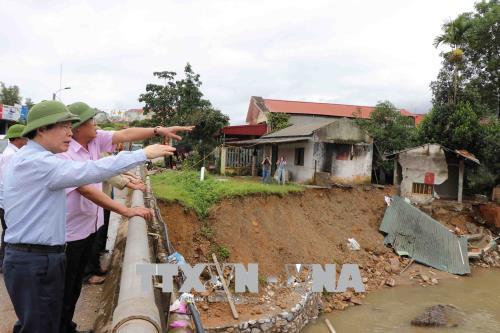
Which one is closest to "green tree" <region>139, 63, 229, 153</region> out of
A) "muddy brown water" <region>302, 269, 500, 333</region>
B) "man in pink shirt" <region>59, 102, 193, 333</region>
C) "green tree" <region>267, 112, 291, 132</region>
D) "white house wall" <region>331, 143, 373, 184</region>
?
"green tree" <region>267, 112, 291, 132</region>

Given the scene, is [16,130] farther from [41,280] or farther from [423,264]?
[423,264]

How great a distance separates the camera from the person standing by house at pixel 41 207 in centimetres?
245

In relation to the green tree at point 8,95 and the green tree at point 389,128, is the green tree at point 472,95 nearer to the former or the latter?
the green tree at point 389,128

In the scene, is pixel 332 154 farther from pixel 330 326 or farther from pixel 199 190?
pixel 330 326

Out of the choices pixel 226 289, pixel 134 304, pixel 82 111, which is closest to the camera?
pixel 134 304

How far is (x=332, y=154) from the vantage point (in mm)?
21531

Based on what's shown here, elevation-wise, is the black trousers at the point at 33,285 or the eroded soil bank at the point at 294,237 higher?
the black trousers at the point at 33,285

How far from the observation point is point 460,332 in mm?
12242

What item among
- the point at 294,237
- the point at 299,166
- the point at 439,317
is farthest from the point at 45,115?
the point at 299,166

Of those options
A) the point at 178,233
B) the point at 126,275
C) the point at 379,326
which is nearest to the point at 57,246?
the point at 126,275

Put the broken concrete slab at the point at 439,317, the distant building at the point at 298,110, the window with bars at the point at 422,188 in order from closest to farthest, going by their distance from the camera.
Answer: the broken concrete slab at the point at 439,317, the window with bars at the point at 422,188, the distant building at the point at 298,110

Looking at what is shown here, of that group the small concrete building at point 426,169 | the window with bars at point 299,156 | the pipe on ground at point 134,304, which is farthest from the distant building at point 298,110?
the pipe on ground at point 134,304

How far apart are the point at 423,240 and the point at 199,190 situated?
10.8 m

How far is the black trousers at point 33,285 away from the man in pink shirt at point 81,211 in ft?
2.17
